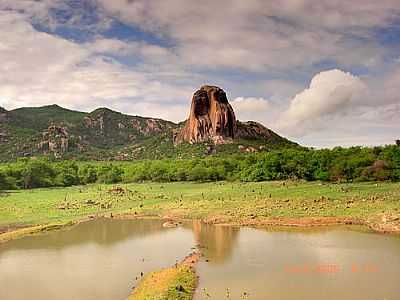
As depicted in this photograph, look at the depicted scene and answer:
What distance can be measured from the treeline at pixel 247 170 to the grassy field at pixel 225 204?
11255mm

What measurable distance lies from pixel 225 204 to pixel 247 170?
35222mm

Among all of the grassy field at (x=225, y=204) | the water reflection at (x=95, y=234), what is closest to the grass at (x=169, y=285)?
the water reflection at (x=95, y=234)

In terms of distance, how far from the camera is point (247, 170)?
293 feet

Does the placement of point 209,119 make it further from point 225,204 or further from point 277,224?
point 277,224

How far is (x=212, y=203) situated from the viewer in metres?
56.1

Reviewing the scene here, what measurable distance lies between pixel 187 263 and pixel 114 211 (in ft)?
94.4

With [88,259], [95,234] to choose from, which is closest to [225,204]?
[95,234]

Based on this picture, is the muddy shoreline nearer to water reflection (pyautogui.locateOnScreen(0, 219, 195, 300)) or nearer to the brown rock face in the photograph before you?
water reflection (pyautogui.locateOnScreen(0, 219, 195, 300))

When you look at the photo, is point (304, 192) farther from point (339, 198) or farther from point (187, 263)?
point (187, 263)

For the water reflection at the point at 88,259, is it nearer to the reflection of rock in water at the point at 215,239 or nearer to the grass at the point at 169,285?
the grass at the point at 169,285

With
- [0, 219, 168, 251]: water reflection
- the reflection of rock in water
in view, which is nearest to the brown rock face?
[0, 219, 168, 251]: water reflection

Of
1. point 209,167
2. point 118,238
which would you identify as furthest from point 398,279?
point 209,167

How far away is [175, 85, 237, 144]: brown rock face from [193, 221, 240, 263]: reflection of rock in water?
5152 inches

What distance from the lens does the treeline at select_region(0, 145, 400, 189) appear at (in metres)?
74.1
